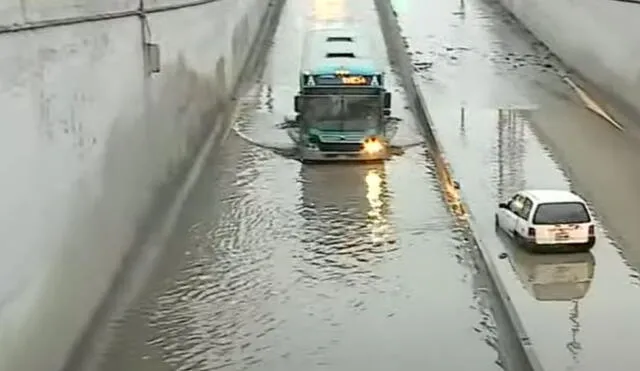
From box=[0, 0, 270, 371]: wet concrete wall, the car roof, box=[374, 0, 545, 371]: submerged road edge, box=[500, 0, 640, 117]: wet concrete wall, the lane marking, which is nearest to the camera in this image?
box=[0, 0, 270, 371]: wet concrete wall

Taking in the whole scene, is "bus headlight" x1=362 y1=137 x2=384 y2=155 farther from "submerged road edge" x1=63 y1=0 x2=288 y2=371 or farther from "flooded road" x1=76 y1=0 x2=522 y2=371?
"submerged road edge" x1=63 y1=0 x2=288 y2=371

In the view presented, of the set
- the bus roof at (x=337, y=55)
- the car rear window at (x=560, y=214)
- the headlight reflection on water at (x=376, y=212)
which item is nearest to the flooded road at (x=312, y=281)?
the headlight reflection on water at (x=376, y=212)

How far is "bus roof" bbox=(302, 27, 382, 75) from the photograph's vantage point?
26375mm

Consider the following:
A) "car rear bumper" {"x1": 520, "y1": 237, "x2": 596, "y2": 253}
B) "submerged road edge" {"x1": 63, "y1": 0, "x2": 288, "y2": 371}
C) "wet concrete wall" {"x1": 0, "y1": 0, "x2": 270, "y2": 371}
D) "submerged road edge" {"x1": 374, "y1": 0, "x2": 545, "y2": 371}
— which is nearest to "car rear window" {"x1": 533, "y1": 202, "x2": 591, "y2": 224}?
"car rear bumper" {"x1": 520, "y1": 237, "x2": 596, "y2": 253}

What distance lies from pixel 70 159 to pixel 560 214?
8.74 meters

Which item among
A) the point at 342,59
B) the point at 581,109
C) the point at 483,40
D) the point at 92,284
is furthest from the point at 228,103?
the point at 92,284

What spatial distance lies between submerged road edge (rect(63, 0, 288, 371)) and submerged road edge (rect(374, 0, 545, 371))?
5.42 m

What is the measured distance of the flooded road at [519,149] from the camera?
1528cm

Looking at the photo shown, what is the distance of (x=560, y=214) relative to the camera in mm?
18703

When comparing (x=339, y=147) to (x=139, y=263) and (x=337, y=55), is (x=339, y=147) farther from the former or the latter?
(x=139, y=263)

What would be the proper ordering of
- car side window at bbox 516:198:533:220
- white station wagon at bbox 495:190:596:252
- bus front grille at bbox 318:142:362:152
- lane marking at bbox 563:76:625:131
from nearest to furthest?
white station wagon at bbox 495:190:596:252, car side window at bbox 516:198:533:220, bus front grille at bbox 318:142:362:152, lane marking at bbox 563:76:625:131

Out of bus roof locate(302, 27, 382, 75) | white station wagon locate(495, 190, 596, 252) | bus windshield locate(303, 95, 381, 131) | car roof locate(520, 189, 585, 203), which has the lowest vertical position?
white station wagon locate(495, 190, 596, 252)

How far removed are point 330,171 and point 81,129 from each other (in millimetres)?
11131

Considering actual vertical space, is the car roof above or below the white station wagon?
above
